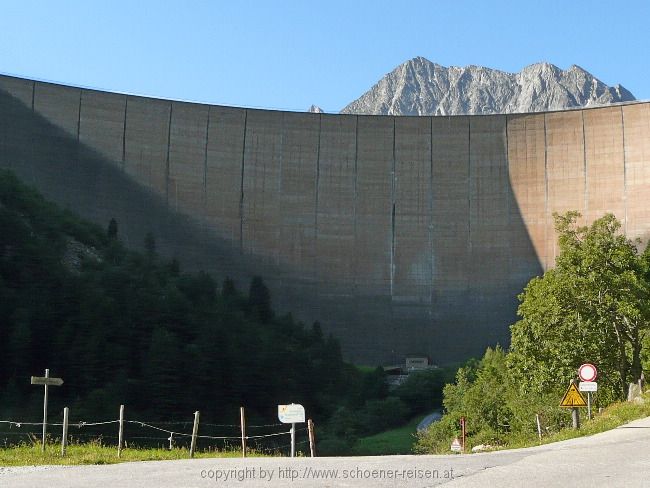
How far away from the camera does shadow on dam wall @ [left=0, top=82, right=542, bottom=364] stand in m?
46.9

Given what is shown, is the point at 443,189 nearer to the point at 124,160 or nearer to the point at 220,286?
the point at 220,286

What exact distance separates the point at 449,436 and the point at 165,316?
48.7 ft

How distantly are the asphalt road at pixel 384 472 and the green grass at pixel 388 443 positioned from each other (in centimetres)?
2585

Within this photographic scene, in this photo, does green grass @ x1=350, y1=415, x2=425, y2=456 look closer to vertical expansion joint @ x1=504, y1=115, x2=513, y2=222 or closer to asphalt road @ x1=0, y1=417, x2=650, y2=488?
vertical expansion joint @ x1=504, y1=115, x2=513, y2=222

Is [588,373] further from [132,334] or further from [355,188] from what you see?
[355,188]

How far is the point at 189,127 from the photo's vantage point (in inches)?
1869

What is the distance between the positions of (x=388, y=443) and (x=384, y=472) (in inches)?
1282

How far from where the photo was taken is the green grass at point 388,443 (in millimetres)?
38125

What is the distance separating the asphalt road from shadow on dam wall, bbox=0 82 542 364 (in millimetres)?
36178

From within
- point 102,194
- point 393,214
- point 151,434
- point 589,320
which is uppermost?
point 102,194

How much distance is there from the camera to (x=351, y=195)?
4859cm

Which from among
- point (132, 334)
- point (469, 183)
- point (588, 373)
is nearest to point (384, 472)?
point (588, 373)

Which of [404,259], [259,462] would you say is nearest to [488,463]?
[259,462]

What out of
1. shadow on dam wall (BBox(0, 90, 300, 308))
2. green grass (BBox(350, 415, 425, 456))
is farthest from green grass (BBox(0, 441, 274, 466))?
shadow on dam wall (BBox(0, 90, 300, 308))
